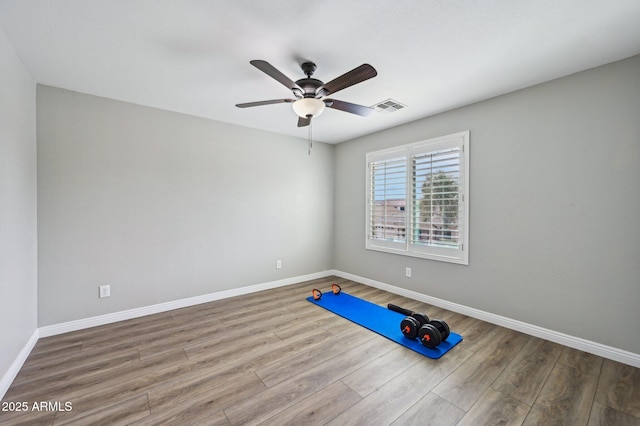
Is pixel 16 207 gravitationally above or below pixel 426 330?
above

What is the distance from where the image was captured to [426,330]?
8.02 ft

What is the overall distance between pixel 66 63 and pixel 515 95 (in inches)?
173

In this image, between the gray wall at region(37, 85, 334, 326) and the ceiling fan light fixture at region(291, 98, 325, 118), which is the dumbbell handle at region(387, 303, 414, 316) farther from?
the ceiling fan light fixture at region(291, 98, 325, 118)

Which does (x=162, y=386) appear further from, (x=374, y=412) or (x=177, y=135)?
(x=177, y=135)

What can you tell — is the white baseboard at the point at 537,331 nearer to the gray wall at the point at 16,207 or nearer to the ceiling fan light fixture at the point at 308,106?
the ceiling fan light fixture at the point at 308,106

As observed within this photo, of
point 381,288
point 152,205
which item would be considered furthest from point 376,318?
point 152,205

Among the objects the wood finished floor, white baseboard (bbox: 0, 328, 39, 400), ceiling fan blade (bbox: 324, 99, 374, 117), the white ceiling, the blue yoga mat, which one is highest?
the white ceiling

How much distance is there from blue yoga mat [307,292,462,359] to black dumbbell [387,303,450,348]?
0.06 metres

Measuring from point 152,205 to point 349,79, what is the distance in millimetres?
2807

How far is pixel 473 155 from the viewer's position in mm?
3160

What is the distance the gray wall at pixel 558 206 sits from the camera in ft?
7.29

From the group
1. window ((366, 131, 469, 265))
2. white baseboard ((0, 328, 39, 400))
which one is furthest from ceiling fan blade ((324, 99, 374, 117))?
white baseboard ((0, 328, 39, 400))

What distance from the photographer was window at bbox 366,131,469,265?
3.27 metres

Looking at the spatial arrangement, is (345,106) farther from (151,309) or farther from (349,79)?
(151,309)
